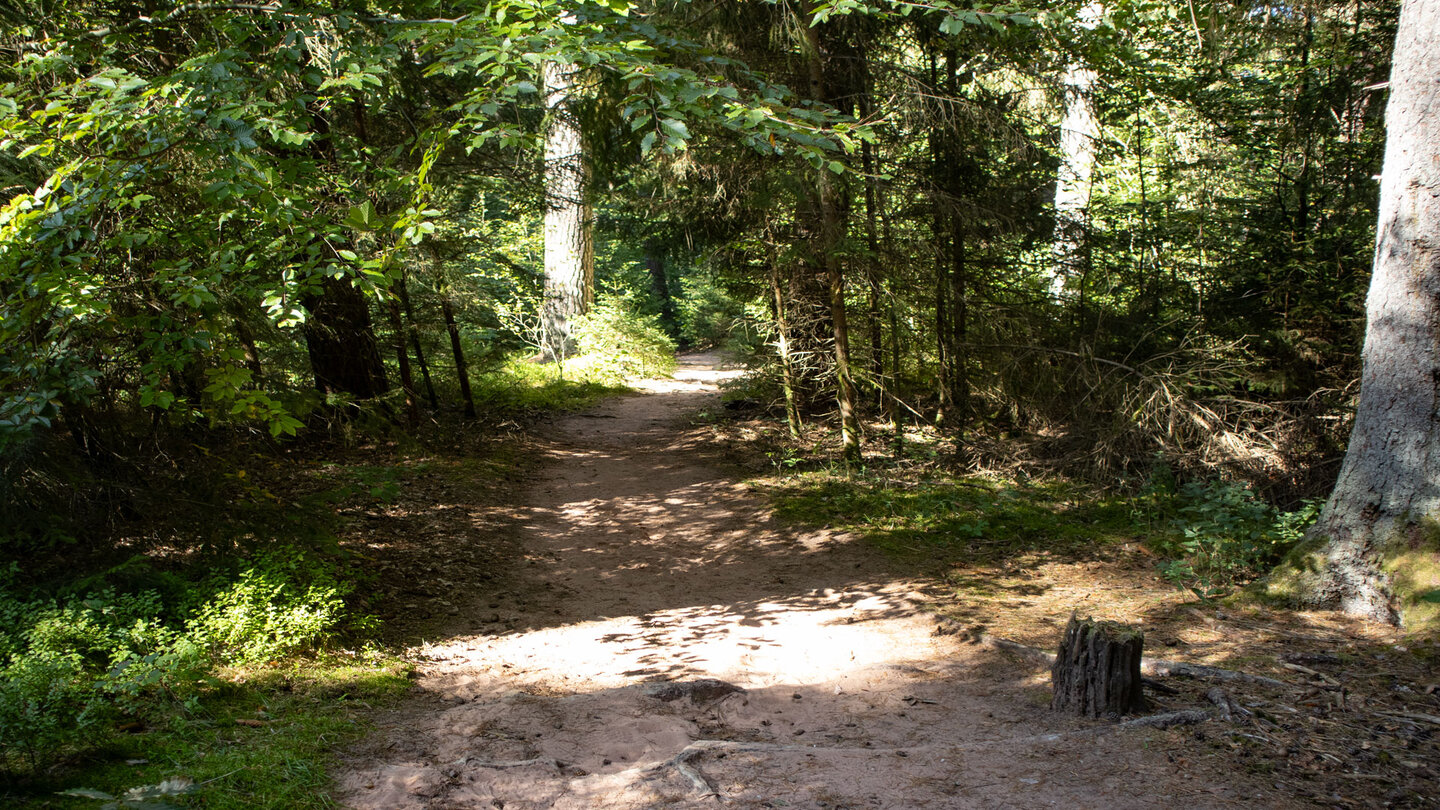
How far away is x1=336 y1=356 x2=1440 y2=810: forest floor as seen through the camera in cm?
359

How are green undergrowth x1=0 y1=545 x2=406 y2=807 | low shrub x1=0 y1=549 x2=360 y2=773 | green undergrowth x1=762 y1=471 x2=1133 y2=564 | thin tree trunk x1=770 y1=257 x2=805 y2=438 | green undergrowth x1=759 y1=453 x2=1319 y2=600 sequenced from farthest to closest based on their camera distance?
thin tree trunk x1=770 y1=257 x2=805 y2=438
green undergrowth x1=762 y1=471 x2=1133 y2=564
green undergrowth x1=759 y1=453 x2=1319 y2=600
low shrub x1=0 y1=549 x2=360 y2=773
green undergrowth x1=0 y1=545 x2=406 y2=807

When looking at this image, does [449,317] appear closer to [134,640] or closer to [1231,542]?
[134,640]

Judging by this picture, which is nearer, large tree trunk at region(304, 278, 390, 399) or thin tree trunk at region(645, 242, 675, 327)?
large tree trunk at region(304, 278, 390, 399)

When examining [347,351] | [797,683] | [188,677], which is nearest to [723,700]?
[797,683]

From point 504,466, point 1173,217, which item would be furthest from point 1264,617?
point 504,466

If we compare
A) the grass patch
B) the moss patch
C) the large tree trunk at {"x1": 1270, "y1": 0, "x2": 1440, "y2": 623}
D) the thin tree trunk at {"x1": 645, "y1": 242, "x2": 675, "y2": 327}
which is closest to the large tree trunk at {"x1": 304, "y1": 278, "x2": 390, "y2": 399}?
the grass patch

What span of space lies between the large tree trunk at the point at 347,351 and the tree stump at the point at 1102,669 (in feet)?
29.5

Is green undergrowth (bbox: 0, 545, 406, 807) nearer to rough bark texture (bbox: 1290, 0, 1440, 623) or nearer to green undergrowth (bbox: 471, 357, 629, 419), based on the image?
rough bark texture (bbox: 1290, 0, 1440, 623)

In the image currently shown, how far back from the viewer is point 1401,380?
5477 mm

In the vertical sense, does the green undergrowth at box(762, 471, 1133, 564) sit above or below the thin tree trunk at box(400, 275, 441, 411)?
below

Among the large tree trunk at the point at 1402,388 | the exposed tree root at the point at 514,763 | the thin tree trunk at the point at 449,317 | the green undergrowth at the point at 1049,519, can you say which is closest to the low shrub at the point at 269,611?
the exposed tree root at the point at 514,763

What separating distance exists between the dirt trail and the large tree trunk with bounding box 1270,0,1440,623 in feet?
8.37

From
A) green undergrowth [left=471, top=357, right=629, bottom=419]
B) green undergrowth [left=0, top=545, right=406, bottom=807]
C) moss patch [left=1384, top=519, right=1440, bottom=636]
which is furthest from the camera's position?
green undergrowth [left=471, top=357, right=629, bottom=419]

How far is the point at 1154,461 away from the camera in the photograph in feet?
28.8
